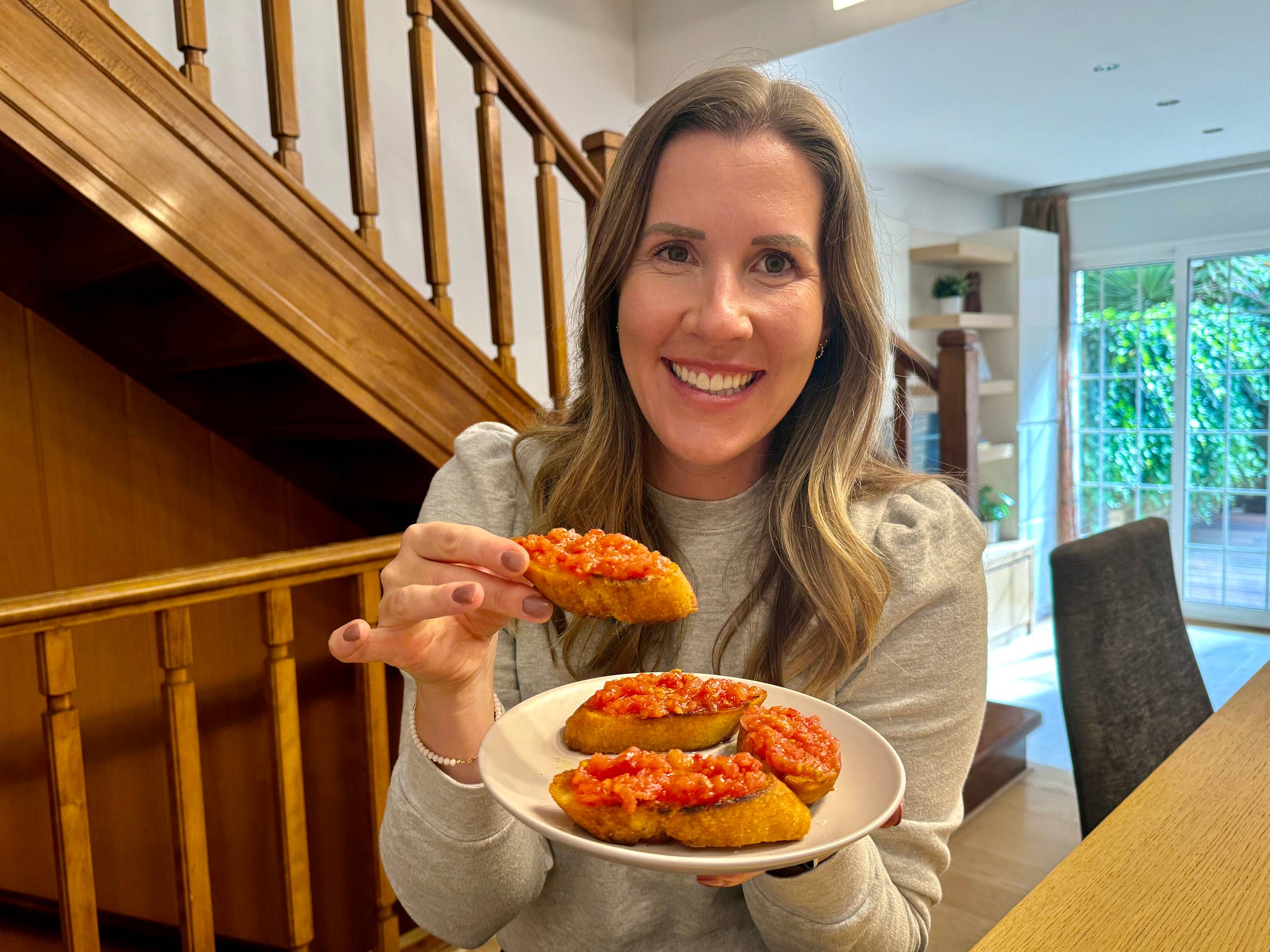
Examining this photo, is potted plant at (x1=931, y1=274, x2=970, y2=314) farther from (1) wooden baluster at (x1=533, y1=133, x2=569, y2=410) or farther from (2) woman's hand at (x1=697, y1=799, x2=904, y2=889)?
(2) woman's hand at (x1=697, y1=799, x2=904, y2=889)

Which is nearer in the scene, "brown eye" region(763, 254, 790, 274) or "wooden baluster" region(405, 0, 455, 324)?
"brown eye" region(763, 254, 790, 274)

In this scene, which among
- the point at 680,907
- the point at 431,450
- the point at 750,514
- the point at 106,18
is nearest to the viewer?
the point at 680,907

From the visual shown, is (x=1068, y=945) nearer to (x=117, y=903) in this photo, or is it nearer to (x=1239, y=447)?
(x=117, y=903)

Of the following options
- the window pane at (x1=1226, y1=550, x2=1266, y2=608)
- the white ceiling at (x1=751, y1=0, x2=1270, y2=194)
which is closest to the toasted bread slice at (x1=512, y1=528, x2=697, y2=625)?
the white ceiling at (x1=751, y1=0, x2=1270, y2=194)

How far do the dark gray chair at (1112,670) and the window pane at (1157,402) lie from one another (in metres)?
5.70

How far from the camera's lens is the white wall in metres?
2.81

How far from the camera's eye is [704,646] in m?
1.19

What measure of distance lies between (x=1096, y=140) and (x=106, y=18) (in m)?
5.48

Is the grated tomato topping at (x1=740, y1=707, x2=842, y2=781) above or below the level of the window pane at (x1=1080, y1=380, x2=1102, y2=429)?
below

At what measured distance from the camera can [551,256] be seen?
2.51 m

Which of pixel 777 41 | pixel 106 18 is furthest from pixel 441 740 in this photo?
pixel 777 41

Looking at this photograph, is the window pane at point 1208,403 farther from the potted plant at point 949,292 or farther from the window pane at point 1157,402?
the potted plant at point 949,292

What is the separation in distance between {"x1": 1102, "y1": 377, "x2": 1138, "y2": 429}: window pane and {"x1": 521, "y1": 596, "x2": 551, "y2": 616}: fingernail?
7053 mm

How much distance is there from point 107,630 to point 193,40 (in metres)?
1.52
